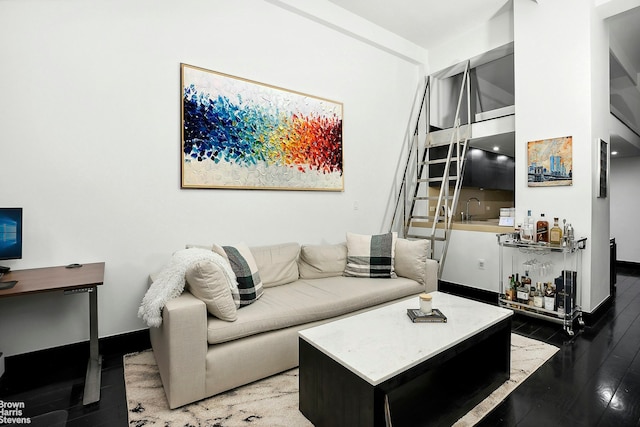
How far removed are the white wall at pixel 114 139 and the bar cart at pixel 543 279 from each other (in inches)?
89.6

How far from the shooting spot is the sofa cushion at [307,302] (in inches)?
77.7

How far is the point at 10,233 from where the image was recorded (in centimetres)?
196

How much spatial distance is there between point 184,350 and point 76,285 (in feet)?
2.33

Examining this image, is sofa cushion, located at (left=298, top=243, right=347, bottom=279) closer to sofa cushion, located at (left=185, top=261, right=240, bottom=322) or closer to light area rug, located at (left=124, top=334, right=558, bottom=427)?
light area rug, located at (left=124, top=334, right=558, bottom=427)

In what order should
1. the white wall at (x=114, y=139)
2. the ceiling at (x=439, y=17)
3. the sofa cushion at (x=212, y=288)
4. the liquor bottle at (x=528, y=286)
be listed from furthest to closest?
the ceiling at (x=439, y=17), the liquor bottle at (x=528, y=286), the white wall at (x=114, y=139), the sofa cushion at (x=212, y=288)

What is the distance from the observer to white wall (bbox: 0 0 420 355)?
7.05 feet

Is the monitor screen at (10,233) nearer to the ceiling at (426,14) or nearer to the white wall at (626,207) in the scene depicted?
the ceiling at (426,14)

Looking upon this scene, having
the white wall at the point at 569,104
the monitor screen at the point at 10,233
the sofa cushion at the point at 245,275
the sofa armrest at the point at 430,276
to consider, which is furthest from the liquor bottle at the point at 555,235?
the monitor screen at the point at 10,233

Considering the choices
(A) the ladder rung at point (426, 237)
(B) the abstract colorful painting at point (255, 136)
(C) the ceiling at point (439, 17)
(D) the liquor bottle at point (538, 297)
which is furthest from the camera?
(A) the ladder rung at point (426, 237)

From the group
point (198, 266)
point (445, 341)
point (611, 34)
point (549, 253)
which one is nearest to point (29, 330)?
point (198, 266)

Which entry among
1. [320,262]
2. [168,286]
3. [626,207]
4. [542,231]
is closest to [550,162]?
[542,231]

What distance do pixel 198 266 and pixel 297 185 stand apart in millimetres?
1638

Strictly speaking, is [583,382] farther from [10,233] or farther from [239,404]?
[10,233]

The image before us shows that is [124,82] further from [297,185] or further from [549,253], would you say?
[549,253]
